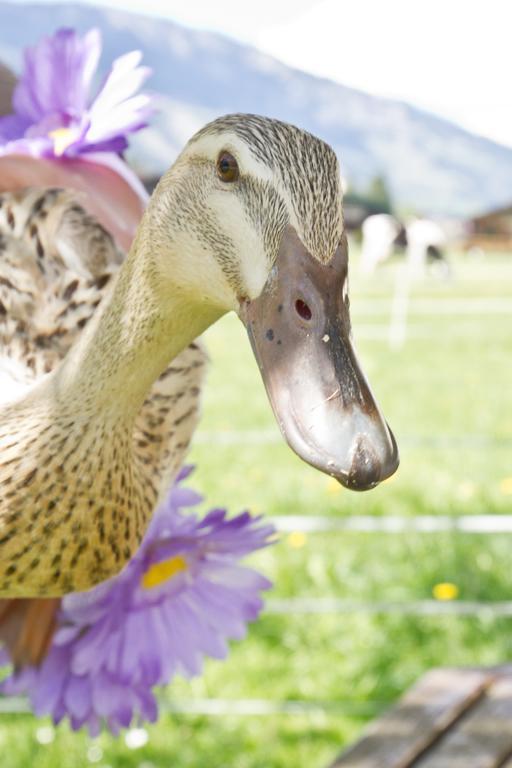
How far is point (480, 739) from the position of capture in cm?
143

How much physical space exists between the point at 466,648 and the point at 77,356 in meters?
1.50

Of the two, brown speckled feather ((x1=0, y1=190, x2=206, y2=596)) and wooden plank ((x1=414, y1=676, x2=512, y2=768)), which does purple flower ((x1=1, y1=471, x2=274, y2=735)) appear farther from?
wooden plank ((x1=414, y1=676, x2=512, y2=768))

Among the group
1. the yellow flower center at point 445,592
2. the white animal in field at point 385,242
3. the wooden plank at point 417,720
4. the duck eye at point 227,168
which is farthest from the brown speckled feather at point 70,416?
the white animal in field at point 385,242

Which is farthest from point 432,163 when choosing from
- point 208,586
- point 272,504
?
point 208,586

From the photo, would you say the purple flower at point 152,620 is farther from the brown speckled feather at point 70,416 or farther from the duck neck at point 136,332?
the duck neck at point 136,332

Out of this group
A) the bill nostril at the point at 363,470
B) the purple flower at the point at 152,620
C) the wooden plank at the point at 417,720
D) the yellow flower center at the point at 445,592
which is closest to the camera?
the bill nostril at the point at 363,470

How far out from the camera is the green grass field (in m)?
1.68

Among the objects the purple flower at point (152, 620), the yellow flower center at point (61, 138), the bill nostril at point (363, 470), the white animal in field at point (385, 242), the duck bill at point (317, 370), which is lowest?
the purple flower at point (152, 620)

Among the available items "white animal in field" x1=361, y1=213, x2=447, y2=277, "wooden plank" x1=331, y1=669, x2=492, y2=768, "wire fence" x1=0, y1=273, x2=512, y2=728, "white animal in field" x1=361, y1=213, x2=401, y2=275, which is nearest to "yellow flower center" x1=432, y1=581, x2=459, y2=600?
"wire fence" x1=0, y1=273, x2=512, y2=728

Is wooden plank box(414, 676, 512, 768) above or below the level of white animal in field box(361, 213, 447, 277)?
below

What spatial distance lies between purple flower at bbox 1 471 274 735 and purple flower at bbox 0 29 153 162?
27 cm

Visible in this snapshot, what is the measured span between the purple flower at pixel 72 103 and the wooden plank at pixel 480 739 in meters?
1.00

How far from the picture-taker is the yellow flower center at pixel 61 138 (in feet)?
2.17

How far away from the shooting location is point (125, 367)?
57 cm
